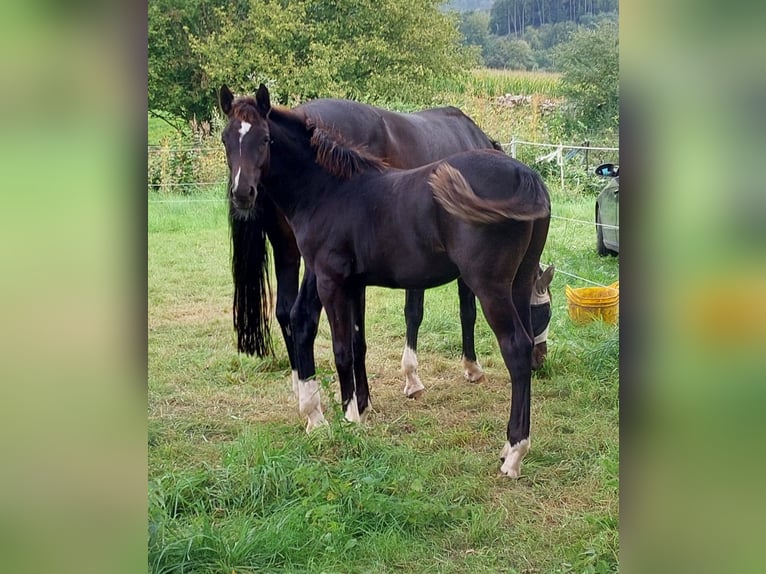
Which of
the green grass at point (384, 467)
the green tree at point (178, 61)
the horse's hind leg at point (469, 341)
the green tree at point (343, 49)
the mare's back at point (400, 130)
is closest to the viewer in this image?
the green grass at point (384, 467)

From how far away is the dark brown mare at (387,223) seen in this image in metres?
3.50

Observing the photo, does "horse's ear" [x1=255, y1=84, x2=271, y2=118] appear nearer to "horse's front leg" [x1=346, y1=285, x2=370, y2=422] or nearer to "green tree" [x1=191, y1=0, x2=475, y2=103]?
"horse's front leg" [x1=346, y1=285, x2=370, y2=422]

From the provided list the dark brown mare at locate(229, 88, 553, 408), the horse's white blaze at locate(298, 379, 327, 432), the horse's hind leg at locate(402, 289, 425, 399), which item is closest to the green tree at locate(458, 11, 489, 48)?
the dark brown mare at locate(229, 88, 553, 408)

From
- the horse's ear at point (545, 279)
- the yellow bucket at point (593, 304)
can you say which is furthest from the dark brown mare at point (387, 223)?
the yellow bucket at point (593, 304)

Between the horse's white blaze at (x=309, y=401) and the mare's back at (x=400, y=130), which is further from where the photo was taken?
the mare's back at (x=400, y=130)

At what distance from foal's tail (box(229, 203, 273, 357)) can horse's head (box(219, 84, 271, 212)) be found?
84 centimetres

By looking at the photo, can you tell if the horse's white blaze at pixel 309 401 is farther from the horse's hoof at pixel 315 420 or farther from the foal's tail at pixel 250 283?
the foal's tail at pixel 250 283

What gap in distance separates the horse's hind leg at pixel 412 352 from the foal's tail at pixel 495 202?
1631 mm

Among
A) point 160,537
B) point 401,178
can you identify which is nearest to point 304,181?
point 401,178

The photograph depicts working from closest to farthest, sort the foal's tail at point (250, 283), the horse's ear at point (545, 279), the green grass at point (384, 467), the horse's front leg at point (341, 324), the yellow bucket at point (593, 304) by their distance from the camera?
the green grass at point (384, 467)
the horse's front leg at point (341, 324)
the foal's tail at point (250, 283)
the horse's ear at point (545, 279)
the yellow bucket at point (593, 304)

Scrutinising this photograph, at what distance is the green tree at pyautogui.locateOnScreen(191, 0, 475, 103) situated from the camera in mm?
12125

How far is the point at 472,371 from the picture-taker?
17.6 feet

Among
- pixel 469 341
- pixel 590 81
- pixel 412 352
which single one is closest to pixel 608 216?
pixel 469 341
